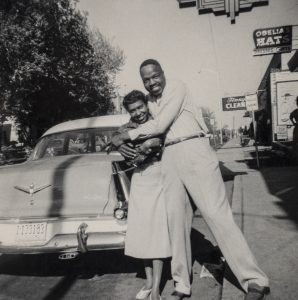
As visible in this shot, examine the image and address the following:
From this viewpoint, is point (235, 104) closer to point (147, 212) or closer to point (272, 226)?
point (272, 226)

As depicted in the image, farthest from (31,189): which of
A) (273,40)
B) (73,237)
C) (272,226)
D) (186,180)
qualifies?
(273,40)

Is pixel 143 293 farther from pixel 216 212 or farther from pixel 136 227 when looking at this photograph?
pixel 216 212

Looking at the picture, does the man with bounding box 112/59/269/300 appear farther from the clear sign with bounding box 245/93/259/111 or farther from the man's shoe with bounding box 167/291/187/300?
the clear sign with bounding box 245/93/259/111

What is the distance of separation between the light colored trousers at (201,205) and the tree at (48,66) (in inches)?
741

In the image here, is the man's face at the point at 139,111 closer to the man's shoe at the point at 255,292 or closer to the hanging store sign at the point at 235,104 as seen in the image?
the man's shoe at the point at 255,292

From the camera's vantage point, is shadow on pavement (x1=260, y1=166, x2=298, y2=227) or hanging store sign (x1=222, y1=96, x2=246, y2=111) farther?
hanging store sign (x1=222, y1=96, x2=246, y2=111)

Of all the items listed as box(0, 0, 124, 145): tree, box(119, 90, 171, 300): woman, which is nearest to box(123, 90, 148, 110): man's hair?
box(119, 90, 171, 300): woman

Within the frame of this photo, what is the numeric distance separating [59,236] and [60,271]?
899 mm

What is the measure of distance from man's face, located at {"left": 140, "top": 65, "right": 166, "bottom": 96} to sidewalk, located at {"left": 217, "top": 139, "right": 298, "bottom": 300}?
1.68 meters

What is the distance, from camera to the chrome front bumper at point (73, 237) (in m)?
3.72

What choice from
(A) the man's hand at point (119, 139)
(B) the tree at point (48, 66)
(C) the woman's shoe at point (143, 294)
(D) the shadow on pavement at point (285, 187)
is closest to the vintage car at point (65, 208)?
(C) the woman's shoe at point (143, 294)

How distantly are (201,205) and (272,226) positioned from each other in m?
2.40

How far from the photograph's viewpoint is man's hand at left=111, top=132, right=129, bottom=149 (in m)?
3.18

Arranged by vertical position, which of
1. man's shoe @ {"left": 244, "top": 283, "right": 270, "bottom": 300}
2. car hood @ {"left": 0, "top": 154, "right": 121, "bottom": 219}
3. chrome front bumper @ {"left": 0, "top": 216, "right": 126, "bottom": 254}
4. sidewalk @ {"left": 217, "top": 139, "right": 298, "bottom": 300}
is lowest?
sidewalk @ {"left": 217, "top": 139, "right": 298, "bottom": 300}
